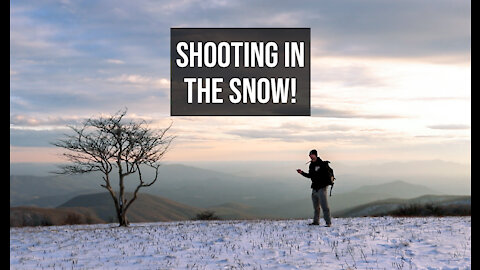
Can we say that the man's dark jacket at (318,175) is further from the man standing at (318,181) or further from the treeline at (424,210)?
the treeline at (424,210)

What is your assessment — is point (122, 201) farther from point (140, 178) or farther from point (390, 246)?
point (390, 246)

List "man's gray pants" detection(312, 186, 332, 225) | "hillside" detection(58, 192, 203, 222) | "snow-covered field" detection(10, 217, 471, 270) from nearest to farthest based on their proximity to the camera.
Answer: "snow-covered field" detection(10, 217, 471, 270), "man's gray pants" detection(312, 186, 332, 225), "hillside" detection(58, 192, 203, 222)

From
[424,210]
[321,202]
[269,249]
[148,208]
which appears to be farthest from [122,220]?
[148,208]

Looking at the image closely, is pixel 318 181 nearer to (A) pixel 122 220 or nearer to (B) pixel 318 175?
(B) pixel 318 175

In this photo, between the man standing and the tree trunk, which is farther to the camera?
the tree trunk

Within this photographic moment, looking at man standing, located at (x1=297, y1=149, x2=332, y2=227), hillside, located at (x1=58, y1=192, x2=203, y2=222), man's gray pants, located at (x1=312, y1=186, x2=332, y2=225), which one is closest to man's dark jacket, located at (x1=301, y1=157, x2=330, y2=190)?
man standing, located at (x1=297, y1=149, x2=332, y2=227)

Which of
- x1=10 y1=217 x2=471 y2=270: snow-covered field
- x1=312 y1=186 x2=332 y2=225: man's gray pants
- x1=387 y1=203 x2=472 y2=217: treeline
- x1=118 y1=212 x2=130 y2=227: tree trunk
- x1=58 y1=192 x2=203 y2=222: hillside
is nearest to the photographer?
x1=10 y1=217 x2=471 y2=270: snow-covered field

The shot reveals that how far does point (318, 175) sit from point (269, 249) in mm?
5397

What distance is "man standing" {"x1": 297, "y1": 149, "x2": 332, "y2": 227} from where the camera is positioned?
16923 millimetres

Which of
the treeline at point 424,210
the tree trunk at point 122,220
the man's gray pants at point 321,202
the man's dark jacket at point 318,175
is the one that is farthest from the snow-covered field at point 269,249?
the treeline at point 424,210

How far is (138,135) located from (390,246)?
17467 millimetres

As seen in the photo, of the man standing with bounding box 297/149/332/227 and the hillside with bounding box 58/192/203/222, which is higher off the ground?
the man standing with bounding box 297/149/332/227

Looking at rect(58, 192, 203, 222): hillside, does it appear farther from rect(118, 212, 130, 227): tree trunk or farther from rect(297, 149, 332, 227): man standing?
rect(297, 149, 332, 227): man standing
